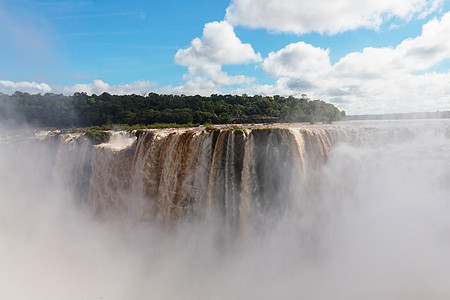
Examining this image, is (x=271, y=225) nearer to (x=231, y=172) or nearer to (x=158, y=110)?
(x=231, y=172)

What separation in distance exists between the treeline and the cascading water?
611 inches

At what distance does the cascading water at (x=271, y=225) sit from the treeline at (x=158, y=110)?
15.5m

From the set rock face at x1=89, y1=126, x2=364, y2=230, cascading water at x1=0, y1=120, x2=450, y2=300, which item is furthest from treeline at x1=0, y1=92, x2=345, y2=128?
rock face at x1=89, y1=126, x2=364, y2=230

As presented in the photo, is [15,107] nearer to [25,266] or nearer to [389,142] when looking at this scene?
[25,266]

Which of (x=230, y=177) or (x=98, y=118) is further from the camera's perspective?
(x=98, y=118)

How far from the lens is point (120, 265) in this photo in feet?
37.8

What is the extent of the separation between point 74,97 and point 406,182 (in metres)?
48.9

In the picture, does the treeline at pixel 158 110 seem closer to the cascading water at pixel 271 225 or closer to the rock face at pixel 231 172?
the cascading water at pixel 271 225

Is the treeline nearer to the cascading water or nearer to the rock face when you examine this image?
the cascading water

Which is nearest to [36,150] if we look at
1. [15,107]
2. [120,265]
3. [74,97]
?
[120,265]

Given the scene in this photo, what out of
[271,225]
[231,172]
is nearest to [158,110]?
[231,172]

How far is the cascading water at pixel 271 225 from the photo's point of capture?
8.76 m

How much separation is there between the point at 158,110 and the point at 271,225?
30.4 meters

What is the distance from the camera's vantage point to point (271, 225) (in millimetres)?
10344
